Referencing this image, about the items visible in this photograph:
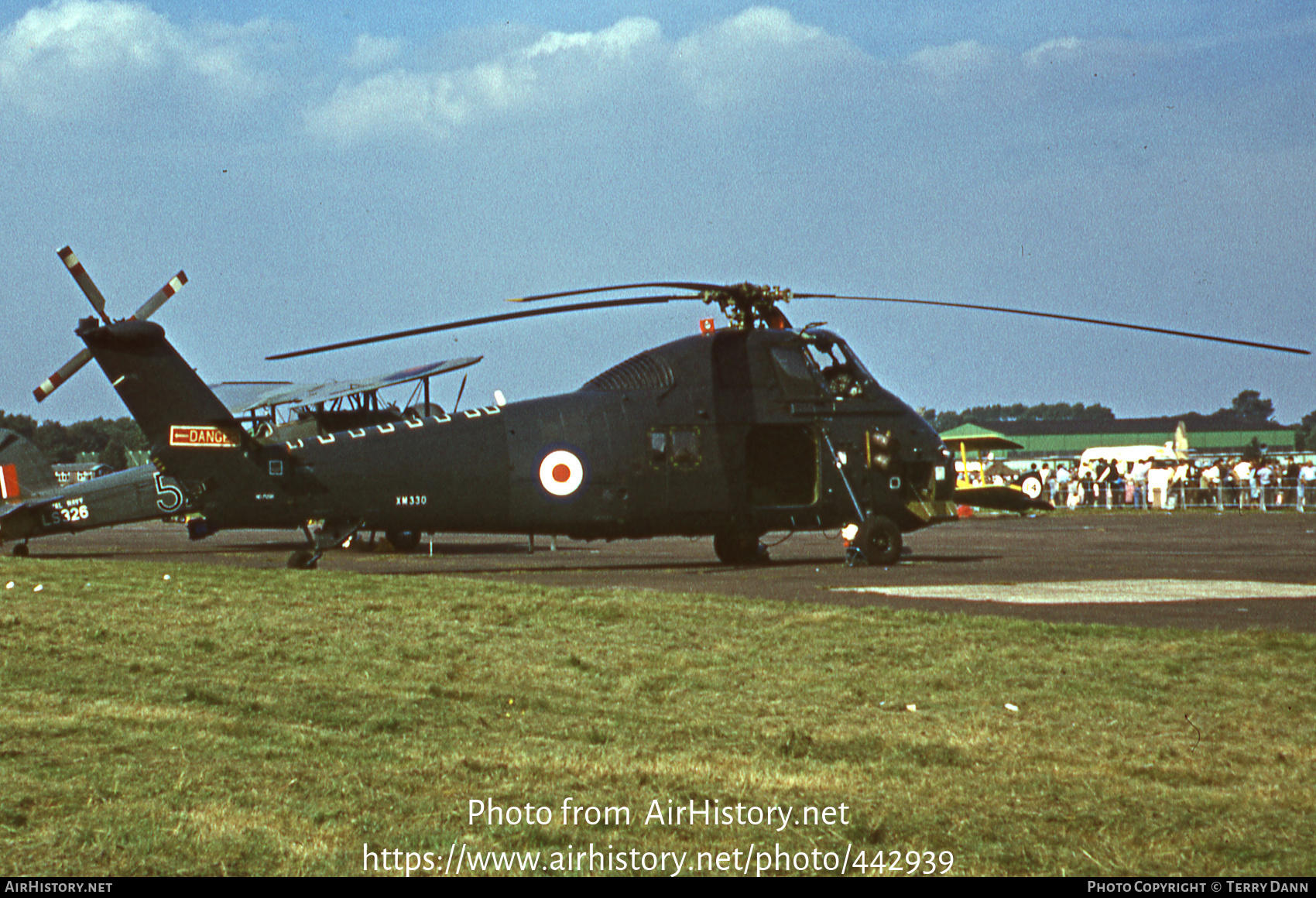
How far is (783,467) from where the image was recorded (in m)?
21.9

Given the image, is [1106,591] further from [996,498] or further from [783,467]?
[996,498]

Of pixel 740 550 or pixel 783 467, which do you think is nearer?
pixel 783 467

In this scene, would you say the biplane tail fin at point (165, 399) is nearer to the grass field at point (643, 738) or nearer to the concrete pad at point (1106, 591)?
the grass field at point (643, 738)

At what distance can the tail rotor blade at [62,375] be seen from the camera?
18.8 metres

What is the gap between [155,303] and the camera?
2031cm

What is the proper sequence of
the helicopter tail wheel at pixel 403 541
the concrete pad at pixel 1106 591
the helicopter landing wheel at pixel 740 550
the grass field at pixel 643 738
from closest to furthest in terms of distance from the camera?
the grass field at pixel 643 738 → the concrete pad at pixel 1106 591 → the helicopter landing wheel at pixel 740 550 → the helicopter tail wheel at pixel 403 541

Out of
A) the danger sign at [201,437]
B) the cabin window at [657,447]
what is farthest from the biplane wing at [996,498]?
the danger sign at [201,437]

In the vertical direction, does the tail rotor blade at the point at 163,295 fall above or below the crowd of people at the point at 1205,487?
above

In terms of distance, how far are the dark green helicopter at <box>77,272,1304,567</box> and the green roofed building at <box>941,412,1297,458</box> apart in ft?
458

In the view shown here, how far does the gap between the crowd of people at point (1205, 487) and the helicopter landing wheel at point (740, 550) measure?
88.1ft

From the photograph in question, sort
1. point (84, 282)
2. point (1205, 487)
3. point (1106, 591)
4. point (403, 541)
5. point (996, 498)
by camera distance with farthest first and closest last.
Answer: point (1205, 487), point (403, 541), point (996, 498), point (84, 282), point (1106, 591)

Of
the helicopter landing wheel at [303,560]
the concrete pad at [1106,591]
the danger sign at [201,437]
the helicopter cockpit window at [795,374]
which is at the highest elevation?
the helicopter cockpit window at [795,374]

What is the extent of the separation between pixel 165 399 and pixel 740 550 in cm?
992

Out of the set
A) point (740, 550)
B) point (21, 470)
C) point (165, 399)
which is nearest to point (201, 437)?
point (165, 399)
